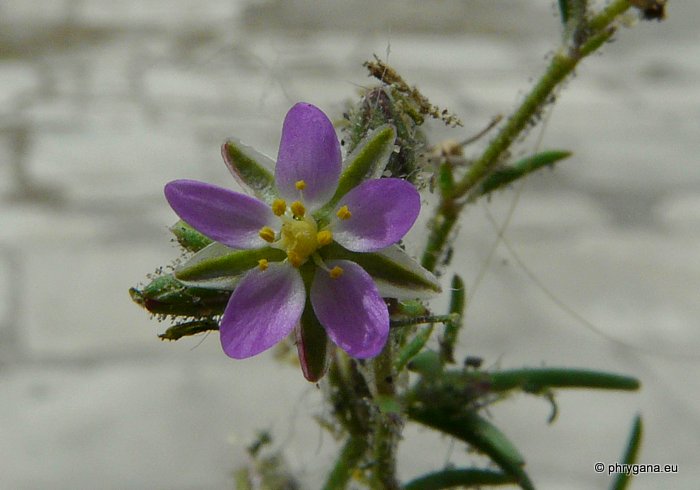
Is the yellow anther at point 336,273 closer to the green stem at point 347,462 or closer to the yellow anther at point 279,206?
the yellow anther at point 279,206

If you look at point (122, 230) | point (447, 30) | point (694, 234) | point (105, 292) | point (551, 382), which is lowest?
point (551, 382)

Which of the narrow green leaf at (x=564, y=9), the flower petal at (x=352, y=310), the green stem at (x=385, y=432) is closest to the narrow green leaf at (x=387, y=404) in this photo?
the green stem at (x=385, y=432)

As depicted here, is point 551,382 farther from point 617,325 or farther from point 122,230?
point 122,230

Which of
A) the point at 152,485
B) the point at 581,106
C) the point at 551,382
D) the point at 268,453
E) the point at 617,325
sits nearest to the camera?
the point at 551,382

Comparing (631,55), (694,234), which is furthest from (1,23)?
(694,234)

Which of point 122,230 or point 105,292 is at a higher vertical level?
point 122,230

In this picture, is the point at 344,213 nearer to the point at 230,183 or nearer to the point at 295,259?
the point at 295,259
